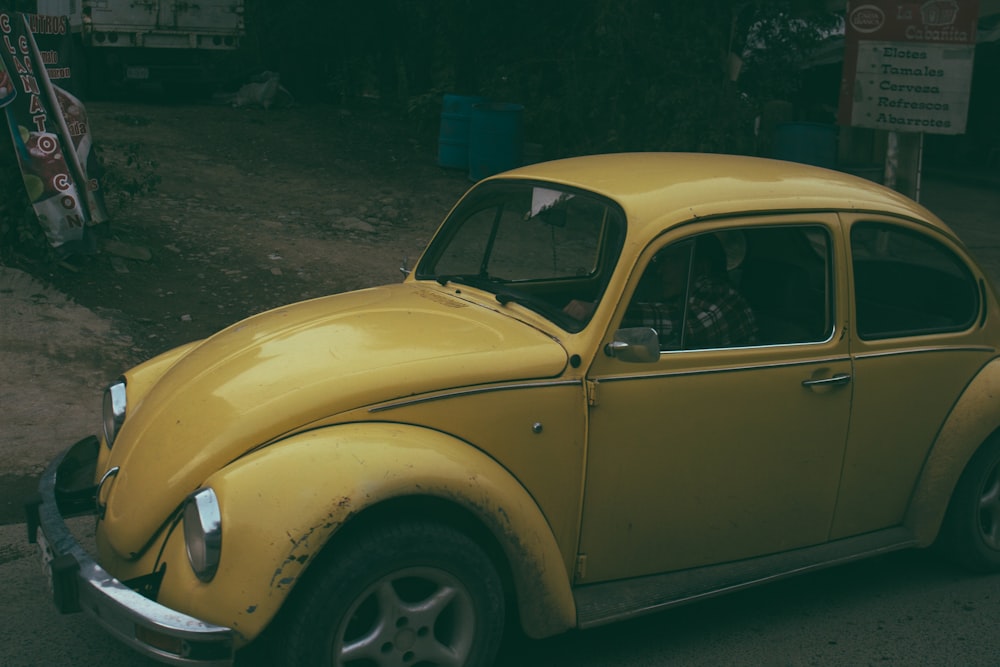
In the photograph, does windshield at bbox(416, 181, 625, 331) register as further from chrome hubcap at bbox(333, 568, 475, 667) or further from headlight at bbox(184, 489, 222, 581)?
headlight at bbox(184, 489, 222, 581)

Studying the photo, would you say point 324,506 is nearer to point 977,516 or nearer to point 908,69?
point 977,516

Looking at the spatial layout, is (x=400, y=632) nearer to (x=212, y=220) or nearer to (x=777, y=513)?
(x=777, y=513)

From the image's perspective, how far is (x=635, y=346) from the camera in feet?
11.3

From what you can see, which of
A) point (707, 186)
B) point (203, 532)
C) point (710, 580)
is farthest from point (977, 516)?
point (203, 532)

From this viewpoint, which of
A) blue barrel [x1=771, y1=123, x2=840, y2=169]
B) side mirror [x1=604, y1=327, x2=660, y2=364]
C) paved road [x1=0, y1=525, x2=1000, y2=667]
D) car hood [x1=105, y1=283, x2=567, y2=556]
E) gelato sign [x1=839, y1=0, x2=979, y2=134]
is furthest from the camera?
blue barrel [x1=771, y1=123, x2=840, y2=169]

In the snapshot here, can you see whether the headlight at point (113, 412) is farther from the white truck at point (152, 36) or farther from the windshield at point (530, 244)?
the white truck at point (152, 36)

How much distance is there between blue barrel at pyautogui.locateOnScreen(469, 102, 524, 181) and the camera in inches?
525

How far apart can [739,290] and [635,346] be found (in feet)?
3.01

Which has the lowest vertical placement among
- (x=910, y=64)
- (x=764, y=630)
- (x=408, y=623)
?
(x=764, y=630)

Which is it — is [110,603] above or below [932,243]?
below

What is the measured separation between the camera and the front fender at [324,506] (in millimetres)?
2893

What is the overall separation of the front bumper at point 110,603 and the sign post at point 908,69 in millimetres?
9537

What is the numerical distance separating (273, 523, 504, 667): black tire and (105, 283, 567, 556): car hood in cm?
44

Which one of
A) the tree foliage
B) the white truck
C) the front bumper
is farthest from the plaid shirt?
the white truck
